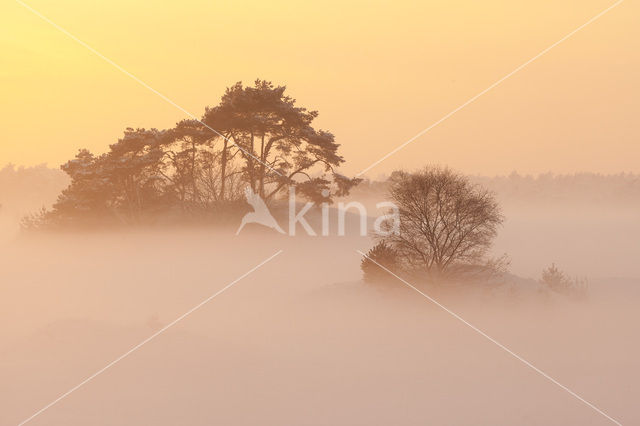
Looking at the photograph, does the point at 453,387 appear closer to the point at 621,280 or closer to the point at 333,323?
the point at 333,323

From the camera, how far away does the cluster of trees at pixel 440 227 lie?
83.1 ft

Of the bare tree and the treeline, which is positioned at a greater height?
the treeline

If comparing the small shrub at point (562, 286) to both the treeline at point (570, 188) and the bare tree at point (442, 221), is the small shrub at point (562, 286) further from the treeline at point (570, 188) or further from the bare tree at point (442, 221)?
the treeline at point (570, 188)

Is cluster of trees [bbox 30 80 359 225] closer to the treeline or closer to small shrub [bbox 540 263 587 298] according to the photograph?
small shrub [bbox 540 263 587 298]

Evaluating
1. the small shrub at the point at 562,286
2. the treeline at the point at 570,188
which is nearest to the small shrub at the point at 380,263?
the small shrub at the point at 562,286

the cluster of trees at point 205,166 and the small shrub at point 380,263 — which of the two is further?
the cluster of trees at point 205,166

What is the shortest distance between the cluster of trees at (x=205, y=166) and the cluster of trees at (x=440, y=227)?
21.0 meters

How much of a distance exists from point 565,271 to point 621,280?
5.24 metres

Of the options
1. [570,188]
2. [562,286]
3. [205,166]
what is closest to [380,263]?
[562,286]

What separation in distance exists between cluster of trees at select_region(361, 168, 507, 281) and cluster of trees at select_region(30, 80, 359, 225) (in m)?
21.0

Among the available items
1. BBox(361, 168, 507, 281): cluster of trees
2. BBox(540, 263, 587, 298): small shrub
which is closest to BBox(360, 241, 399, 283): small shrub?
BBox(361, 168, 507, 281): cluster of trees

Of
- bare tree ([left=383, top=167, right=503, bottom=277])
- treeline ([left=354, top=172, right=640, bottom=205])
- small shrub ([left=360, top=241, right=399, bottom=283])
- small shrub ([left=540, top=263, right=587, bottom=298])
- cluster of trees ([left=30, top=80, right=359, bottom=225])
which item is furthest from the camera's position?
treeline ([left=354, top=172, right=640, bottom=205])

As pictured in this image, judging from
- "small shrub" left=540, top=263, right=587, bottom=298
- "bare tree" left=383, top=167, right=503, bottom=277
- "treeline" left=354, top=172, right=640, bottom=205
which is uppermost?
"treeline" left=354, top=172, right=640, bottom=205

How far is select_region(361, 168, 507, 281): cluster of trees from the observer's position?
2533cm
